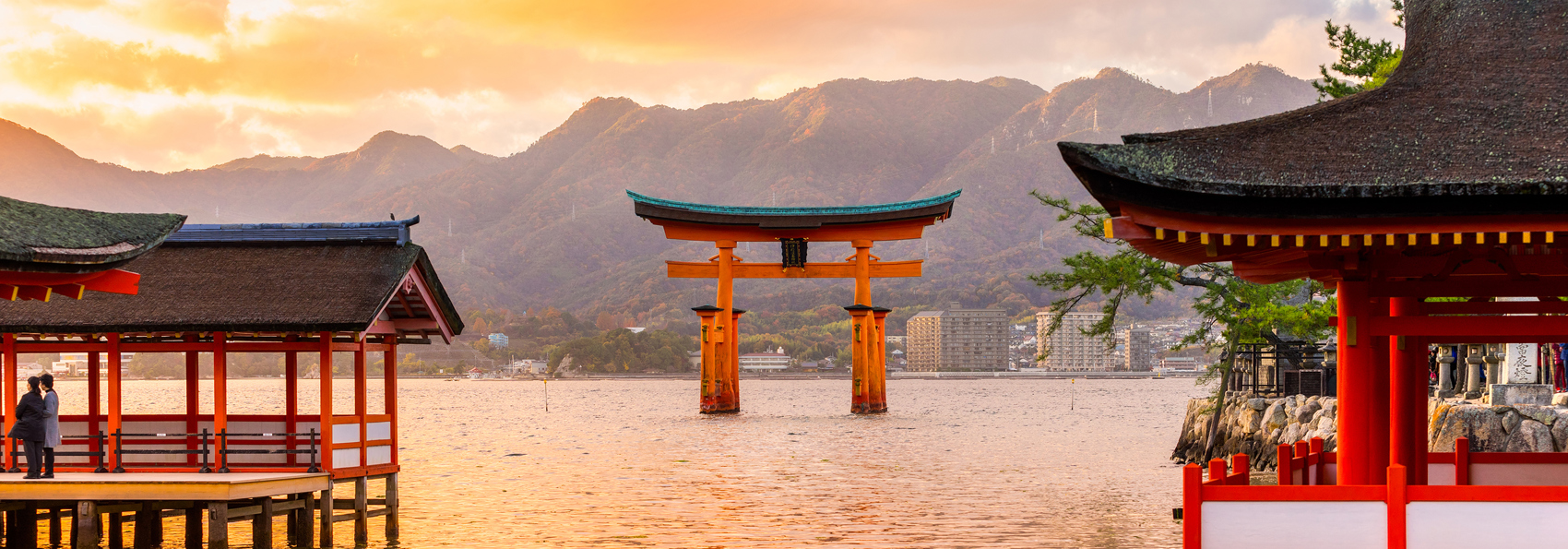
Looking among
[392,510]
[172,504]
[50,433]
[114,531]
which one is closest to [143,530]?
[114,531]

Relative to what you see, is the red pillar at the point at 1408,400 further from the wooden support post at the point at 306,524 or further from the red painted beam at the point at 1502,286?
the wooden support post at the point at 306,524

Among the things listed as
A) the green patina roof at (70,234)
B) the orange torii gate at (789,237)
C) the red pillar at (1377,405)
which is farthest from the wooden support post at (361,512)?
the orange torii gate at (789,237)

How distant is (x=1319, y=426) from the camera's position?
84.4ft

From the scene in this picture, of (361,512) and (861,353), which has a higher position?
(861,353)

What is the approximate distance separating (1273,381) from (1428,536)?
1067 inches

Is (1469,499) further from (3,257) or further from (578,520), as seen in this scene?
(578,520)

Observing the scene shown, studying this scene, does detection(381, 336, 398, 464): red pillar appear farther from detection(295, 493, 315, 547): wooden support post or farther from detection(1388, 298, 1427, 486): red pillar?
detection(1388, 298, 1427, 486): red pillar

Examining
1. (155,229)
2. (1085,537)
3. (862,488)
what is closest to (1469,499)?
(1085,537)

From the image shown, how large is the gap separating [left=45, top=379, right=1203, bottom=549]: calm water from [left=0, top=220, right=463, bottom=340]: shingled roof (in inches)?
151

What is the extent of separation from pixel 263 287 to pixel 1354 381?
530 inches

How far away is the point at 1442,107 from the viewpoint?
32.9 feet

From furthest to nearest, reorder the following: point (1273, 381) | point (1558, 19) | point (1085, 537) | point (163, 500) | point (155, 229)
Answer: point (1273, 381) < point (1085, 537) < point (163, 500) < point (155, 229) < point (1558, 19)

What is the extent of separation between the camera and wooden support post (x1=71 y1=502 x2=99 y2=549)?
15.6 metres

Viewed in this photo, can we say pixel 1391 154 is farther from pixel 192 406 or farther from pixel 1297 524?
pixel 192 406
